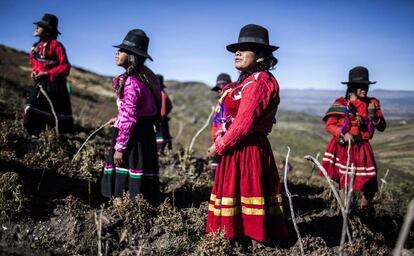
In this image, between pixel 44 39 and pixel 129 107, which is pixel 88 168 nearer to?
pixel 129 107

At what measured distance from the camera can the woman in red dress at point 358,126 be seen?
14.9 ft

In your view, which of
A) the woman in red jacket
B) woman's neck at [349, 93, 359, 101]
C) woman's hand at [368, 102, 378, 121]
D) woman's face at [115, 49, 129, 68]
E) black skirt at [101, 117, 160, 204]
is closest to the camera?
woman's face at [115, 49, 129, 68]

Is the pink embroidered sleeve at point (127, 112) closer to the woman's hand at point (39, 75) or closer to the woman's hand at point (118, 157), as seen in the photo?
the woman's hand at point (118, 157)

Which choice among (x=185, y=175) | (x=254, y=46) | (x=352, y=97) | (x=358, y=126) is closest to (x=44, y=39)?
(x=185, y=175)

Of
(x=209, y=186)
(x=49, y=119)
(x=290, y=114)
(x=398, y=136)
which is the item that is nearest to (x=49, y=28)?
(x=49, y=119)

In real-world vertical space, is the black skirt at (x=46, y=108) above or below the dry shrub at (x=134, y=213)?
above

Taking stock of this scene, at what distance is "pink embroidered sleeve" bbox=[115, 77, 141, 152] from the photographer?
3.39 meters

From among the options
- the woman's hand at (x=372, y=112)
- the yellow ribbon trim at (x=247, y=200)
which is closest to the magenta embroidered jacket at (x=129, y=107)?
the yellow ribbon trim at (x=247, y=200)

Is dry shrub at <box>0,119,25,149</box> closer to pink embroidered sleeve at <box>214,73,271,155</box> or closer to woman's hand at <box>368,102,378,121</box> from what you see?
pink embroidered sleeve at <box>214,73,271,155</box>

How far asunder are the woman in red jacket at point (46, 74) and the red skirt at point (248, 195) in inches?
139

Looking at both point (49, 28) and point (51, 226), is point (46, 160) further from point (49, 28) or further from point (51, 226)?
point (49, 28)

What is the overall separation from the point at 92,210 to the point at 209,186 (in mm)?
2009

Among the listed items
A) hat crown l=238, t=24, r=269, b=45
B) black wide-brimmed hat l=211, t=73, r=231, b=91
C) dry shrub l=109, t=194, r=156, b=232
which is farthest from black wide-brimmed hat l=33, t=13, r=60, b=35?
hat crown l=238, t=24, r=269, b=45

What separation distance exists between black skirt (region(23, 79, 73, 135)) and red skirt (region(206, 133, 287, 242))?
141 inches
